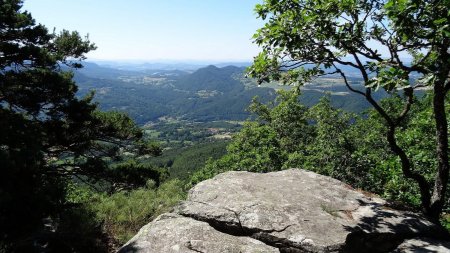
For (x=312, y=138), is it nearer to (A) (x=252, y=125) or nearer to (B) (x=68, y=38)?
(A) (x=252, y=125)

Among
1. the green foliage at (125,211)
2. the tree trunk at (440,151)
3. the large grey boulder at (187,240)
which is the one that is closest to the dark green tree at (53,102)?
the green foliage at (125,211)

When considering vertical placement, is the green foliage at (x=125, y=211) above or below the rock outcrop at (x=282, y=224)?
below

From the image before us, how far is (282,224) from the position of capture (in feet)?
27.8

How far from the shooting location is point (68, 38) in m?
24.4

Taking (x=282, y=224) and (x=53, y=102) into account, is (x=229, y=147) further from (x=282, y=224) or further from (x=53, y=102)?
(x=282, y=224)

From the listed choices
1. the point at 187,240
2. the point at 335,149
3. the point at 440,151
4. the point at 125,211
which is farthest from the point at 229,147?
the point at 187,240

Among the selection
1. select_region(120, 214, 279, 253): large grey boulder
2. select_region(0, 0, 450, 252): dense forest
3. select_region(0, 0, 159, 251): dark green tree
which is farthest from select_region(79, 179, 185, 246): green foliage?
select_region(0, 0, 159, 251): dark green tree

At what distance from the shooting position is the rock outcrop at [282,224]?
7.71 meters

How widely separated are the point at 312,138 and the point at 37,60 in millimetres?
26977

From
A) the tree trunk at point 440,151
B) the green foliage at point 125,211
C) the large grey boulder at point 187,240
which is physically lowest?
the green foliage at point 125,211

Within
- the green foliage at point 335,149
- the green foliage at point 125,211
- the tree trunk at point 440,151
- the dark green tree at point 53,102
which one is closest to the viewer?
the tree trunk at point 440,151

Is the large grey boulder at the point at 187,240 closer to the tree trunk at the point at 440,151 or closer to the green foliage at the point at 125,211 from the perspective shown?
the green foliage at the point at 125,211

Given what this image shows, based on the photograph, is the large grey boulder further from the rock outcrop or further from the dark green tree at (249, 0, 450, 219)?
the dark green tree at (249, 0, 450, 219)

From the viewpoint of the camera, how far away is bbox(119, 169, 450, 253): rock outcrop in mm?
7715
